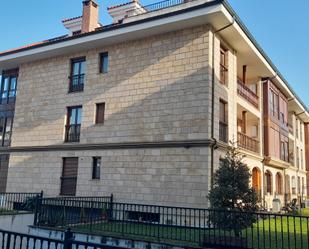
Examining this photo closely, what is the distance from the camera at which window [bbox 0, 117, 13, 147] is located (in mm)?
21216

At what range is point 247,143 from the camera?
1928 cm

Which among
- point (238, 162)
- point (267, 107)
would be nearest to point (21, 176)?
point (238, 162)

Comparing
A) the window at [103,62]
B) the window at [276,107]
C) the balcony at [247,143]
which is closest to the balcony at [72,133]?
the window at [103,62]

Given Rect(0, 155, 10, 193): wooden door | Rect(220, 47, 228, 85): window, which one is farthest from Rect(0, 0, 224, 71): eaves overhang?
Rect(0, 155, 10, 193): wooden door

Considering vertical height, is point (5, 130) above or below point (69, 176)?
above

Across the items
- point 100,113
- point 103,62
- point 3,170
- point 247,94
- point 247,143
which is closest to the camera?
point 100,113

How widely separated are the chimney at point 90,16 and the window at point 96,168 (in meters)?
8.52

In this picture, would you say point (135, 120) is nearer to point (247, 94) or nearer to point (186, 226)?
point (186, 226)

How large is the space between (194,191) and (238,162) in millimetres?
4017

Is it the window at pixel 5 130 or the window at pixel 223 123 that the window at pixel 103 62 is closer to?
the window at pixel 223 123

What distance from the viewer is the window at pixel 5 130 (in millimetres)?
21216

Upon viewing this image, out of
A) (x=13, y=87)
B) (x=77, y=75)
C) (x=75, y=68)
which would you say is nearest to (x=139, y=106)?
(x=77, y=75)

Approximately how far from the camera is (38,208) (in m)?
12.3

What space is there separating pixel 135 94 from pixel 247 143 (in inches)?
299
